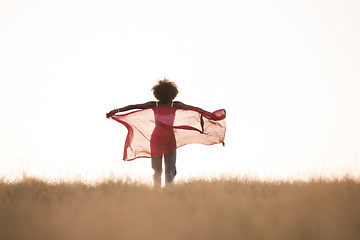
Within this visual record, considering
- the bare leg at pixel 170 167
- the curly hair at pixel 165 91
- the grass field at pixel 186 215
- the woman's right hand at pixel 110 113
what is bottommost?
Answer: the grass field at pixel 186 215

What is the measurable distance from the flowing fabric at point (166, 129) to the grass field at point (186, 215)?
5.32 ft

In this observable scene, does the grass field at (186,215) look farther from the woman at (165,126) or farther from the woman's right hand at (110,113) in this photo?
the woman's right hand at (110,113)

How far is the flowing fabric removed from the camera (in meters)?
6.93

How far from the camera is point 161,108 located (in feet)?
22.7

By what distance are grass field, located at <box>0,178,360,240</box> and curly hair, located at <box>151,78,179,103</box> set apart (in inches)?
80.8

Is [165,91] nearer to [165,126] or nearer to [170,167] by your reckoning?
[165,126]

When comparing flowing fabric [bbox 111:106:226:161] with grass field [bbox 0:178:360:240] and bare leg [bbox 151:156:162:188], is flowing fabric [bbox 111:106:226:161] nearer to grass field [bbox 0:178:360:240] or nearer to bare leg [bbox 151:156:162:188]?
bare leg [bbox 151:156:162:188]

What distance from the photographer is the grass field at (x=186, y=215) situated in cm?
347

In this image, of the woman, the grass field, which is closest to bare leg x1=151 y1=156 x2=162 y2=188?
the woman

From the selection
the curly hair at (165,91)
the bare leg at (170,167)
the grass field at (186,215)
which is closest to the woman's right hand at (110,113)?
the curly hair at (165,91)
